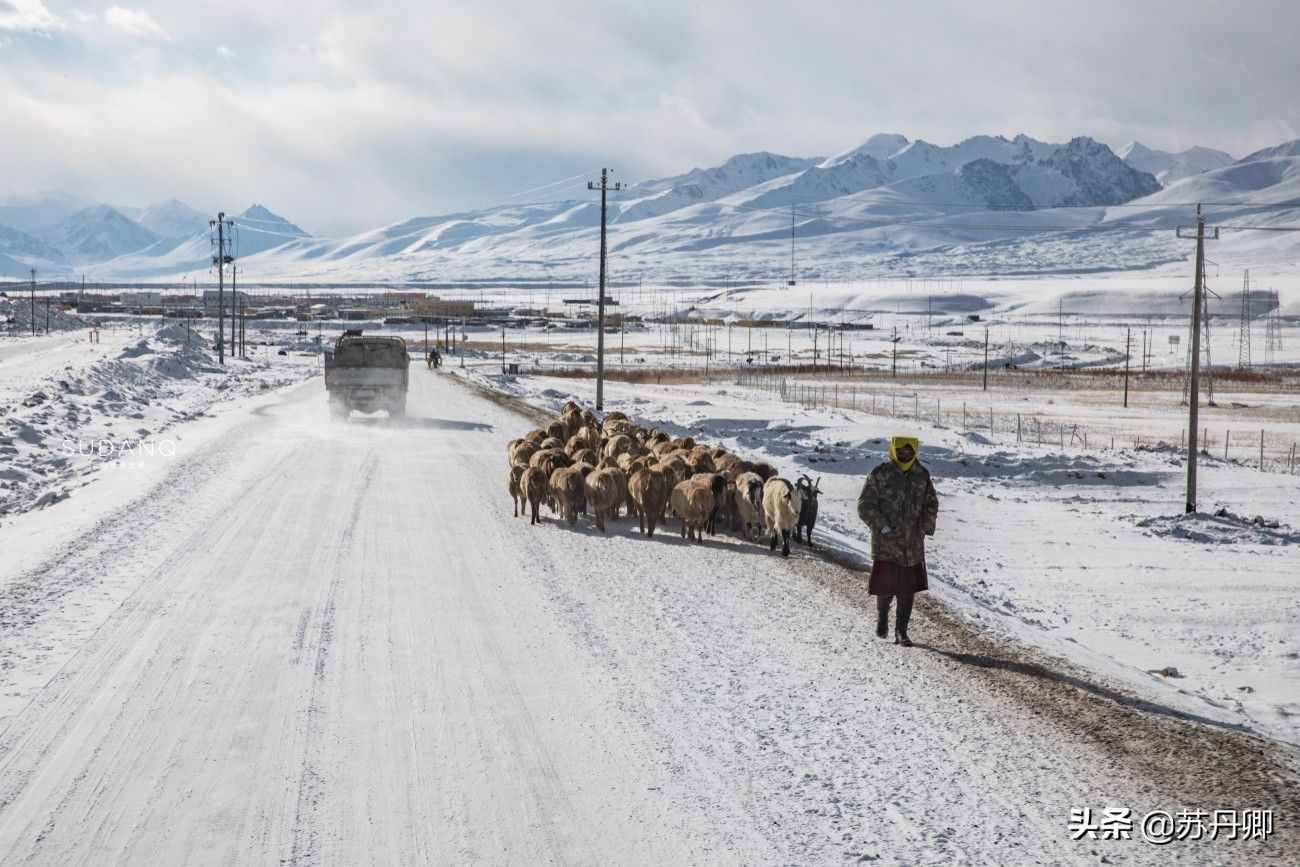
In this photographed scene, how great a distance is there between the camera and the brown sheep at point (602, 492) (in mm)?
14641

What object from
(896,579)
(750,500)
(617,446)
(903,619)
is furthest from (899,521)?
(617,446)

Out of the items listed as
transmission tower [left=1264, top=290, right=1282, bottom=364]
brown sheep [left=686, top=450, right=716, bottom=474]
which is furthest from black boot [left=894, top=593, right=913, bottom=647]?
transmission tower [left=1264, top=290, right=1282, bottom=364]

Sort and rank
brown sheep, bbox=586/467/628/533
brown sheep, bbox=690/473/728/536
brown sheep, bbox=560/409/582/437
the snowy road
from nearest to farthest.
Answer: the snowy road < brown sheep, bbox=690/473/728/536 < brown sheep, bbox=586/467/628/533 < brown sheep, bbox=560/409/582/437

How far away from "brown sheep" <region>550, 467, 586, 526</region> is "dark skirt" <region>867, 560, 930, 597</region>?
20.4 feet

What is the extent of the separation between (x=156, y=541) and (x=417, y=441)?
11.3 m

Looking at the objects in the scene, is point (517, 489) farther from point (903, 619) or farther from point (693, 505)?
point (903, 619)

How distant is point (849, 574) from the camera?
1234 cm

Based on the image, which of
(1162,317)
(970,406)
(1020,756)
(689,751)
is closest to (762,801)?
(689,751)

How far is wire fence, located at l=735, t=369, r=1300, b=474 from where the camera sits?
30500 millimetres


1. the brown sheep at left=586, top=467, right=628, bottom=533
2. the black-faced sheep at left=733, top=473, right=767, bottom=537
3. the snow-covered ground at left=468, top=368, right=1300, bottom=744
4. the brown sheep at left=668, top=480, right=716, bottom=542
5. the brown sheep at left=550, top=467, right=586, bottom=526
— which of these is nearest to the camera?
the snow-covered ground at left=468, top=368, right=1300, bottom=744

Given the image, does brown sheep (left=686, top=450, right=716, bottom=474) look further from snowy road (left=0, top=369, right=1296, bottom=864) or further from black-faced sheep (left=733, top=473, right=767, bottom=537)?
snowy road (left=0, top=369, right=1296, bottom=864)

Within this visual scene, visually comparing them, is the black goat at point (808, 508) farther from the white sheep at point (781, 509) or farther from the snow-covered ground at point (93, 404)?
the snow-covered ground at point (93, 404)

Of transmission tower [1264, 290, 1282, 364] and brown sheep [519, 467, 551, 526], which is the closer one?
brown sheep [519, 467, 551, 526]

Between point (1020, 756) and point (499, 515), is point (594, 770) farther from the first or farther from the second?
point (499, 515)
